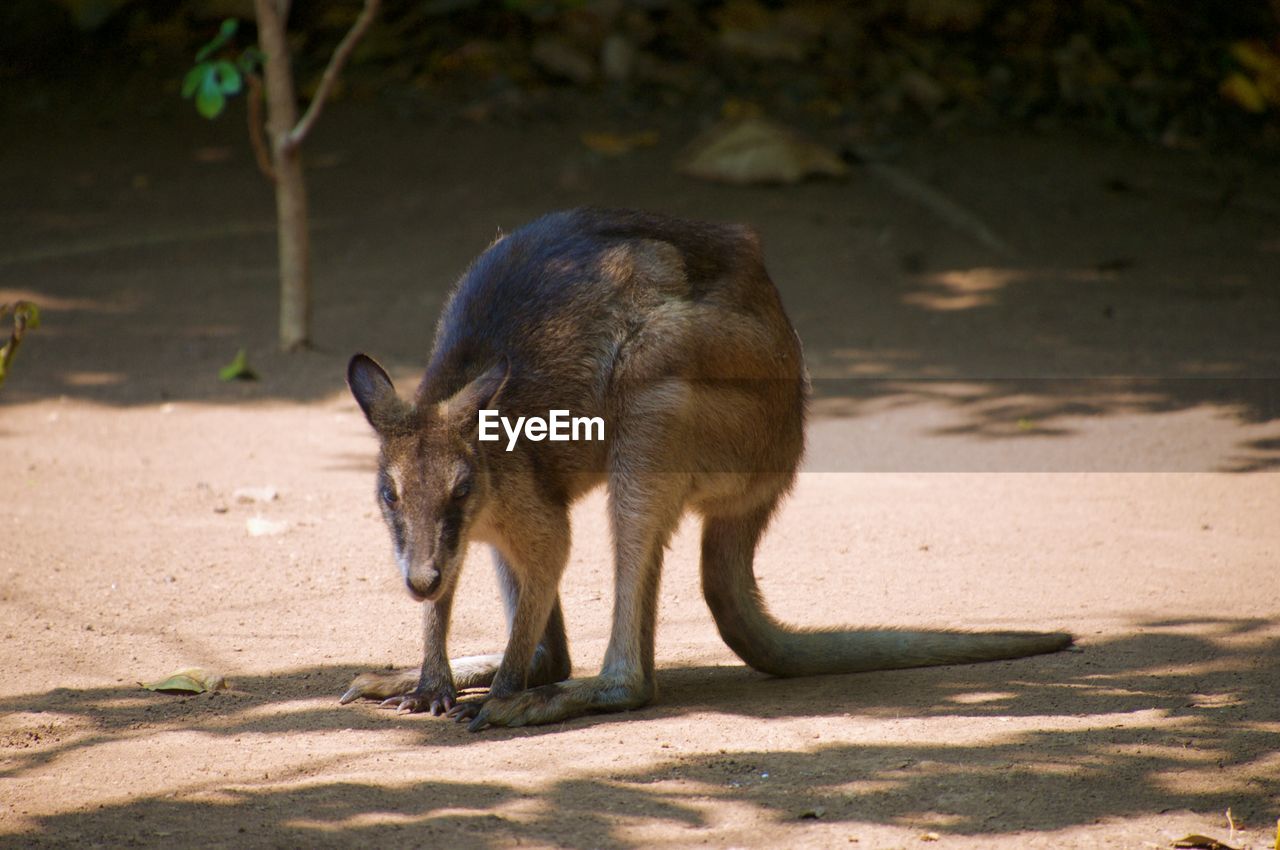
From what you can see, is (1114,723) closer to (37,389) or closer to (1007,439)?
(1007,439)

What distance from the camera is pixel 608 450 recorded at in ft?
14.3

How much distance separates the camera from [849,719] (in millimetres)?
3982

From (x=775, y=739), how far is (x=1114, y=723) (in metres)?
0.95

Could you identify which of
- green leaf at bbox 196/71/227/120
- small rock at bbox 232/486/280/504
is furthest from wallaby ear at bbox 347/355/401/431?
green leaf at bbox 196/71/227/120

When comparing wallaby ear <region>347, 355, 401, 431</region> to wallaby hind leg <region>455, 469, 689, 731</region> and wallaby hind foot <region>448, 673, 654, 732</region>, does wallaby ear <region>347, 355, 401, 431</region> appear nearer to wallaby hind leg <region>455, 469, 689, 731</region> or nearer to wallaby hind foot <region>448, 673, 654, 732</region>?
wallaby hind leg <region>455, 469, 689, 731</region>

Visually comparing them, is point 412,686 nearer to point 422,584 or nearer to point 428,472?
point 422,584

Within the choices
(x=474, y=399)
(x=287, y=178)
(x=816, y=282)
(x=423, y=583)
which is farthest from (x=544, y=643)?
(x=816, y=282)

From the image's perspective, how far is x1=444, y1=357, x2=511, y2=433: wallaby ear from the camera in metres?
4.02

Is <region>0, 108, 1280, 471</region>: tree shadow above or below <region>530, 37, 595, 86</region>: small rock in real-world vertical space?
below

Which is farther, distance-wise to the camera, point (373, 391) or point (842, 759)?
point (373, 391)

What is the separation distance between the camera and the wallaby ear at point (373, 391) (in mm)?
4031

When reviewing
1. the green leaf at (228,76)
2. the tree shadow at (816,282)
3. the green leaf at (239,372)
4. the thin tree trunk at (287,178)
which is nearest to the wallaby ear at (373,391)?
the green leaf at (228,76)

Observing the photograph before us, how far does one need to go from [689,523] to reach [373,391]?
3.06 m

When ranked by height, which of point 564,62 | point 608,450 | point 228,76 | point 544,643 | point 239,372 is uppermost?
point 564,62
